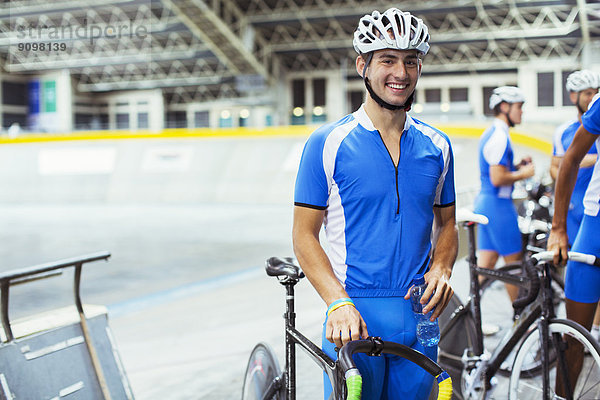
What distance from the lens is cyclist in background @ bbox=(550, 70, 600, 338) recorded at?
4.25 meters

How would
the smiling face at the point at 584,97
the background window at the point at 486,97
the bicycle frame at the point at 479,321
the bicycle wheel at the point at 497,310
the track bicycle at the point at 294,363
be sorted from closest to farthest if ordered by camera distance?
the track bicycle at the point at 294,363 → the bicycle frame at the point at 479,321 → the smiling face at the point at 584,97 → the bicycle wheel at the point at 497,310 → the background window at the point at 486,97

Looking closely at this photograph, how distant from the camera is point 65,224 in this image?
15852mm

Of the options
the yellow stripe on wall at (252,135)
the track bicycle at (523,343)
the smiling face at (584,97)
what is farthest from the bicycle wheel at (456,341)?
the yellow stripe on wall at (252,135)

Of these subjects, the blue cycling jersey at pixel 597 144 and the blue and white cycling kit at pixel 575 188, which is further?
the blue and white cycling kit at pixel 575 188

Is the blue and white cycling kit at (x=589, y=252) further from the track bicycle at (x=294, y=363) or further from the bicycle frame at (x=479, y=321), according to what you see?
the track bicycle at (x=294, y=363)

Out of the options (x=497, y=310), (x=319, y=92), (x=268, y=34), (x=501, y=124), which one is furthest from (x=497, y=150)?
(x=319, y=92)

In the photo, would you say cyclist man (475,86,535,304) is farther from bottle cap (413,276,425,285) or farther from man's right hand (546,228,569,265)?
bottle cap (413,276,425,285)

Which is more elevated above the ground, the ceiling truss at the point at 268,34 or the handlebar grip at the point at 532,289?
the ceiling truss at the point at 268,34

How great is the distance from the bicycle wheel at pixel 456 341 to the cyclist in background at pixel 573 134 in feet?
4.11

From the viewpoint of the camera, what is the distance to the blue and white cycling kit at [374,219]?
2.03 meters

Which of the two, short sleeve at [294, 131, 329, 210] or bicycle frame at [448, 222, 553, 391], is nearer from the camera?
short sleeve at [294, 131, 329, 210]

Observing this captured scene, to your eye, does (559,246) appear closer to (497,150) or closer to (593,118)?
(593,118)

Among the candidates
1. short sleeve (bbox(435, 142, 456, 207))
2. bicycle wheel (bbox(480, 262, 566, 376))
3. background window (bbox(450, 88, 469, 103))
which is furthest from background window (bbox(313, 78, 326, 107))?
short sleeve (bbox(435, 142, 456, 207))

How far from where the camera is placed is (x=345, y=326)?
73.5 inches
